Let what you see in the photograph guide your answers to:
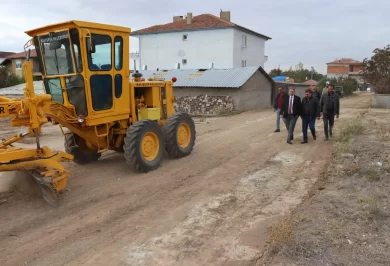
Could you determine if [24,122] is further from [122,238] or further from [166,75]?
[166,75]

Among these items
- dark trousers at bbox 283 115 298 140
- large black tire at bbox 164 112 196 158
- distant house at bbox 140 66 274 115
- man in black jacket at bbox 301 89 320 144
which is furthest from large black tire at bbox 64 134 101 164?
distant house at bbox 140 66 274 115

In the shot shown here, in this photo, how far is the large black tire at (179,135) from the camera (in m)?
8.52

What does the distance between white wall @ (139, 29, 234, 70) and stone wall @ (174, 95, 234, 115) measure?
52.8 ft

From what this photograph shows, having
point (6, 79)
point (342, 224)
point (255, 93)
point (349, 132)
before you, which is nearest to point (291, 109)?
point (349, 132)

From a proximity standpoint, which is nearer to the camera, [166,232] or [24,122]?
[166,232]

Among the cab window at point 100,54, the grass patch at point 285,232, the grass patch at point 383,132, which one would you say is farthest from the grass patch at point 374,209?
the grass patch at point 383,132

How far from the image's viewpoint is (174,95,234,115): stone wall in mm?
21047

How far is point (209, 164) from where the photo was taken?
27.2 feet

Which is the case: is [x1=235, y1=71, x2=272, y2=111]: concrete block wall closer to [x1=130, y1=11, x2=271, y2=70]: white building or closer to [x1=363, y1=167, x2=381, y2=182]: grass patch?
[x1=130, y1=11, x2=271, y2=70]: white building

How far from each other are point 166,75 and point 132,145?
18.2 meters

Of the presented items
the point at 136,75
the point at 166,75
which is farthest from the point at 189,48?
the point at 136,75

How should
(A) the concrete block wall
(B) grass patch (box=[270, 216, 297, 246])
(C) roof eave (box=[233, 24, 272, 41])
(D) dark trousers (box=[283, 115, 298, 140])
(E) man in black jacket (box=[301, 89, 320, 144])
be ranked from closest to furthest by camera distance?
(B) grass patch (box=[270, 216, 297, 246]), (E) man in black jacket (box=[301, 89, 320, 144]), (D) dark trousers (box=[283, 115, 298, 140]), (A) the concrete block wall, (C) roof eave (box=[233, 24, 272, 41])

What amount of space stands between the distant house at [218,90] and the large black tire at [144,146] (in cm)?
1304

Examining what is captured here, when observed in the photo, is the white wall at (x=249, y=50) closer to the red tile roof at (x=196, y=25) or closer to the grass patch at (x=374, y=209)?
the red tile roof at (x=196, y=25)
